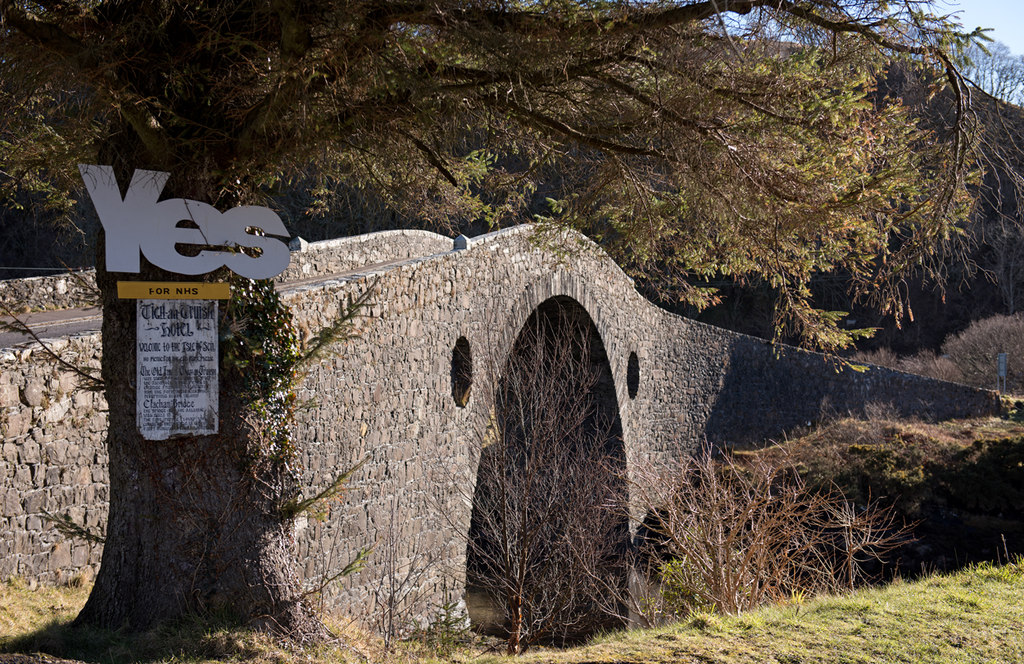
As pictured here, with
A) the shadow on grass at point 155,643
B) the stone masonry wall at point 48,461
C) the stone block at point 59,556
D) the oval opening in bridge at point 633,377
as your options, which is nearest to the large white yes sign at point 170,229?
the shadow on grass at point 155,643

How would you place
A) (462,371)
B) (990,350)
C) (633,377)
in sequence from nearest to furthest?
(462,371)
(633,377)
(990,350)

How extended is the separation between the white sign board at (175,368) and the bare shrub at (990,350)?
24.1 metres

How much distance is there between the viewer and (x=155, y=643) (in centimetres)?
429

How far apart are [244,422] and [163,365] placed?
1.83ft

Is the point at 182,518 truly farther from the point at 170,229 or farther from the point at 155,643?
the point at 170,229

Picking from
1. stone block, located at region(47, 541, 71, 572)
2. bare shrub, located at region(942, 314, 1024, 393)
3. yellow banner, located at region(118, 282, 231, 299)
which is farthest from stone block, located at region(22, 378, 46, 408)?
bare shrub, located at region(942, 314, 1024, 393)

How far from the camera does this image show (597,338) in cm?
1588

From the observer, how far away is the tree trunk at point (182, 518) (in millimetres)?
4445

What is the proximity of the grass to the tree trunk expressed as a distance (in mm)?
152

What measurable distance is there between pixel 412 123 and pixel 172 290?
152 centimetres

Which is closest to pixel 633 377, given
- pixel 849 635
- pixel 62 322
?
pixel 62 322

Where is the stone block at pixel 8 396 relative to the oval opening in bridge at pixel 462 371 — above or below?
below

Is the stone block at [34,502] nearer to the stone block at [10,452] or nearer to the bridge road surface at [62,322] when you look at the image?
the stone block at [10,452]

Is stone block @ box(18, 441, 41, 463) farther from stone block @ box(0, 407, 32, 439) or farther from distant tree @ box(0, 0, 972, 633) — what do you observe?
distant tree @ box(0, 0, 972, 633)
